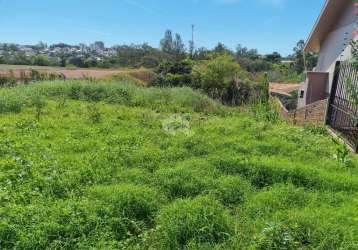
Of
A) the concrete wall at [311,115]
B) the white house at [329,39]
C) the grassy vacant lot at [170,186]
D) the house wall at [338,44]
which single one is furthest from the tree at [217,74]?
the grassy vacant lot at [170,186]

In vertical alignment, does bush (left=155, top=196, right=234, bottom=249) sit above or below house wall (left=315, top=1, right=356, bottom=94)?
below

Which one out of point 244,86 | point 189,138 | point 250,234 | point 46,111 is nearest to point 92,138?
point 189,138

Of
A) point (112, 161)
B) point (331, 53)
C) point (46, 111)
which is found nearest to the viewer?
point (112, 161)

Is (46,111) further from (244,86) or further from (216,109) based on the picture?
(244,86)

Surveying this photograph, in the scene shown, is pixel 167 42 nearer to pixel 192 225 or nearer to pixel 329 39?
pixel 329 39

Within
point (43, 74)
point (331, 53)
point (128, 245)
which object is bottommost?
point (128, 245)

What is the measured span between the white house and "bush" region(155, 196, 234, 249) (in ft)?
27.8

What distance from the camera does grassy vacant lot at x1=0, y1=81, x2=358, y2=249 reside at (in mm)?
3020

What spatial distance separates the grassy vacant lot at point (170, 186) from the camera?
3.02m

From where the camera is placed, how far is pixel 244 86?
1766 centimetres

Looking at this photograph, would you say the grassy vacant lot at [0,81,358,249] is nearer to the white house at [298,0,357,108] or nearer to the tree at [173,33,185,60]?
→ the white house at [298,0,357,108]

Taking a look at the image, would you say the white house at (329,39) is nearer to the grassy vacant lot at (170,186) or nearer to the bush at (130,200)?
the grassy vacant lot at (170,186)

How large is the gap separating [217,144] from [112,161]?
6.52 ft

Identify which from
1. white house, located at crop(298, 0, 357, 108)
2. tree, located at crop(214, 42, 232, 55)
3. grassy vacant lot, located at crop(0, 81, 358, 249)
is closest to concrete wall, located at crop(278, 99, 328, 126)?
grassy vacant lot, located at crop(0, 81, 358, 249)
